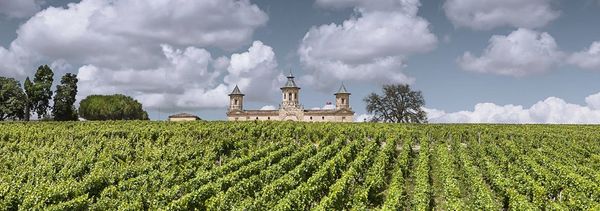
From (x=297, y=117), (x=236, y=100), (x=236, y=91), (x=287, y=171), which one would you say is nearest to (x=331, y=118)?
(x=297, y=117)

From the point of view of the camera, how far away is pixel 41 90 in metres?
64.7

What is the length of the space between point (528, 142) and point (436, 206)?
20352 millimetres

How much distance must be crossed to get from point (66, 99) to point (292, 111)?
107ft

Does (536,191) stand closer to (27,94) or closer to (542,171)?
(542,171)

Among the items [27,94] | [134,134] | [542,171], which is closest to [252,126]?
[134,134]

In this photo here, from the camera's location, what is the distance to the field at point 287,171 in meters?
18.2

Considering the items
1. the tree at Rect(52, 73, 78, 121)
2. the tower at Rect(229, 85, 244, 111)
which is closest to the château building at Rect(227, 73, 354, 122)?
the tower at Rect(229, 85, 244, 111)

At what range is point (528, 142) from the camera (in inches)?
1441

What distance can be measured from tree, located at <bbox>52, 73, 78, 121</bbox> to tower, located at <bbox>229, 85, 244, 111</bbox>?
86.1ft

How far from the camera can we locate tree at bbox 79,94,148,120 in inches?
2977

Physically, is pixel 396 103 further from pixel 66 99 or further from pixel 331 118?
pixel 66 99

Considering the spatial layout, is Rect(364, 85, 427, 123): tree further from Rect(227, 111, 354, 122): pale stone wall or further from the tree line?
the tree line

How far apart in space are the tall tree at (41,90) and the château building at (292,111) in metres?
26.4

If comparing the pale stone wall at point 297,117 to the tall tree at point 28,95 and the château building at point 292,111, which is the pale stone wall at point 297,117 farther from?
the tall tree at point 28,95
